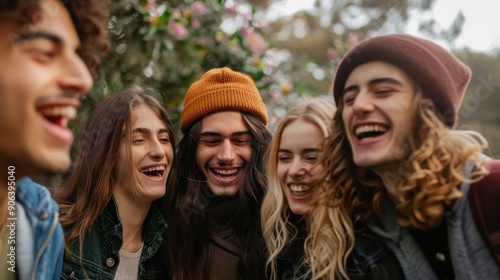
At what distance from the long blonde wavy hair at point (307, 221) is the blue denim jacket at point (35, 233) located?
87cm

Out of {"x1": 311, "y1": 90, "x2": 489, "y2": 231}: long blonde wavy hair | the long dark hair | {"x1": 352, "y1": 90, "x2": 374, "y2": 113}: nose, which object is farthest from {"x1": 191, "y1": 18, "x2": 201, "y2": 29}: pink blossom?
{"x1": 311, "y1": 90, "x2": 489, "y2": 231}: long blonde wavy hair

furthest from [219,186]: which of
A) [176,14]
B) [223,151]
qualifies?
[176,14]

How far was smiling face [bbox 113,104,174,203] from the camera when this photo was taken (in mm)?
2219

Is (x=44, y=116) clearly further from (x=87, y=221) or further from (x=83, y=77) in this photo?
(x=87, y=221)

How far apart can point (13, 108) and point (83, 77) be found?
0.18 metres

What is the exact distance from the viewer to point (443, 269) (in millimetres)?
1541

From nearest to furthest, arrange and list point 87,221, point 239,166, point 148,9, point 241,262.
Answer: point 87,221 → point 241,262 → point 239,166 → point 148,9

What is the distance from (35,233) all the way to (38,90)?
20.9 inches

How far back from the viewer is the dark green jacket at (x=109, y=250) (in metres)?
2.08

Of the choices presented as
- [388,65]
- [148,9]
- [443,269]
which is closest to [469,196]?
[443,269]

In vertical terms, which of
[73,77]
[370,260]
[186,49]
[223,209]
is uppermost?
[186,49]

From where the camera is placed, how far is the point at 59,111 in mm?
1153

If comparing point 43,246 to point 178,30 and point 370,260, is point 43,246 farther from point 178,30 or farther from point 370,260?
point 178,30

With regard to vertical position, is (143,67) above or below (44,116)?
above
